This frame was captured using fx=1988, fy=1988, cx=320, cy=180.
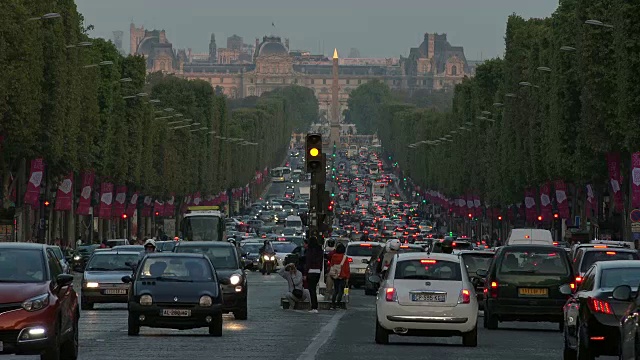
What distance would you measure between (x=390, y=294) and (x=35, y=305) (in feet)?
29.6

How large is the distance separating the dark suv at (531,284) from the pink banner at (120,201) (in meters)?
74.1

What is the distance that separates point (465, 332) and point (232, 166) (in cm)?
16135

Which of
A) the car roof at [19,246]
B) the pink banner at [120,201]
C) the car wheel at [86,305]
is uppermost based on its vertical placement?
the car roof at [19,246]

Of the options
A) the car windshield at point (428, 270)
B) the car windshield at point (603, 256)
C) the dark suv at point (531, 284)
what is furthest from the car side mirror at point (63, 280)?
the car windshield at point (603, 256)

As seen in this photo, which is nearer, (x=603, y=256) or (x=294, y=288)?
(x=603, y=256)

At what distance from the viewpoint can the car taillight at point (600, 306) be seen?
2542 centimetres

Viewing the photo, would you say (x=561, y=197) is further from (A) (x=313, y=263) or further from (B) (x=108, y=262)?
(A) (x=313, y=263)

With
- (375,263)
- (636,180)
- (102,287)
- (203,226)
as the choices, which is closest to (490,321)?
(102,287)

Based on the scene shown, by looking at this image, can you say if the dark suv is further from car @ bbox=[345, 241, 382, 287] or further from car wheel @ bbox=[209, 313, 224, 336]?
car @ bbox=[345, 241, 382, 287]

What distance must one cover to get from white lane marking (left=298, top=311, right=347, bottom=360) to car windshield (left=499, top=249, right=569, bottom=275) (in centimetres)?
368

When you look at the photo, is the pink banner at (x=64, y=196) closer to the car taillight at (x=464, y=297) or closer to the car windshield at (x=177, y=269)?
the car windshield at (x=177, y=269)

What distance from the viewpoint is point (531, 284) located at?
39.1m

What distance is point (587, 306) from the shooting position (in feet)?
85.1

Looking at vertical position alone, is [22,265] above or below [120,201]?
above
